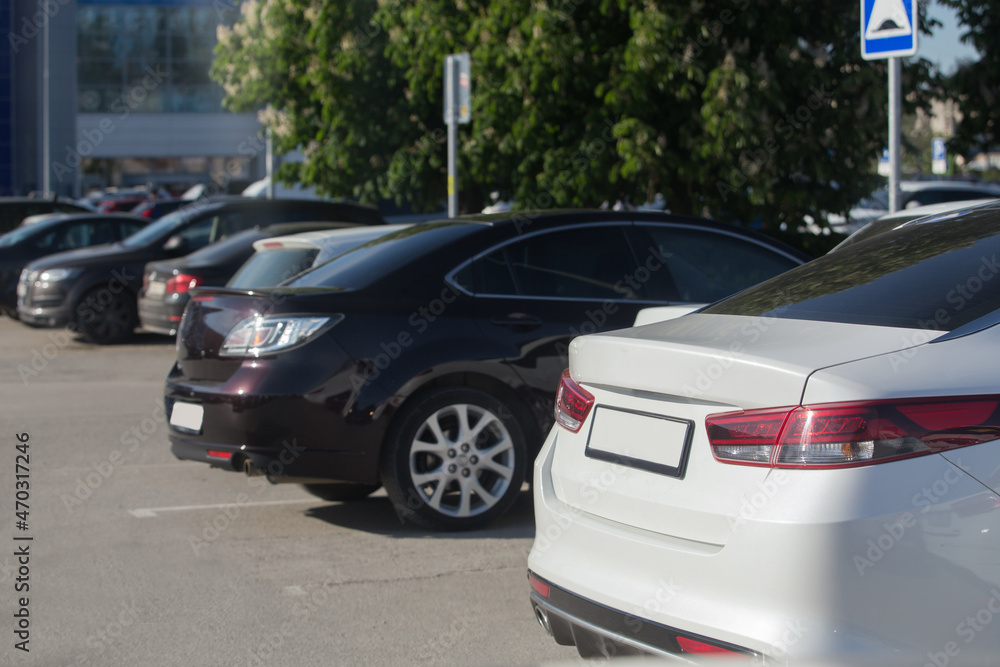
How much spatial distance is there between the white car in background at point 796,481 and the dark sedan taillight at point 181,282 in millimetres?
9055

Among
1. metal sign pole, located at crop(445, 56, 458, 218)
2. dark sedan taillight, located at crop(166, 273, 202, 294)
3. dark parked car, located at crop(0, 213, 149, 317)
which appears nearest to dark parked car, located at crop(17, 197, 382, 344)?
dark parked car, located at crop(0, 213, 149, 317)

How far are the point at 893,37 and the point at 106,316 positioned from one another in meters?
10.1

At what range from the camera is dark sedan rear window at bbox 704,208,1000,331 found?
291 centimetres

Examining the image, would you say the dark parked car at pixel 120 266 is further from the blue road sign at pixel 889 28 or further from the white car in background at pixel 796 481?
the white car in background at pixel 796 481

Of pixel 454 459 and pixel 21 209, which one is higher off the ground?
pixel 21 209

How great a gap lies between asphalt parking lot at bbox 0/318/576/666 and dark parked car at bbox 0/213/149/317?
27.3 ft

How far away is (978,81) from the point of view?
11.4 meters

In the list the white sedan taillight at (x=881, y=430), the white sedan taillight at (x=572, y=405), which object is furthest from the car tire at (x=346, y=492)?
the white sedan taillight at (x=881, y=430)

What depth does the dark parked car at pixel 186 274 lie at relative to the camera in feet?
38.2

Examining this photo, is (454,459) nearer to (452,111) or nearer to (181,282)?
(452,111)

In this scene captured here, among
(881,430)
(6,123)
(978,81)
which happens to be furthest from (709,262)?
(6,123)

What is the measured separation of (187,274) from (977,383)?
33.3 feet

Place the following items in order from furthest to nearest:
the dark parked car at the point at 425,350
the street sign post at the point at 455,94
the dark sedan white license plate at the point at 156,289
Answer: the dark sedan white license plate at the point at 156,289 → the street sign post at the point at 455,94 → the dark parked car at the point at 425,350

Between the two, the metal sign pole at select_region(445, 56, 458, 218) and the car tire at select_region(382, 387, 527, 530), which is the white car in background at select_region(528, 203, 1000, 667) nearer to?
the car tire at select_region(382, 387, 527, 530)
